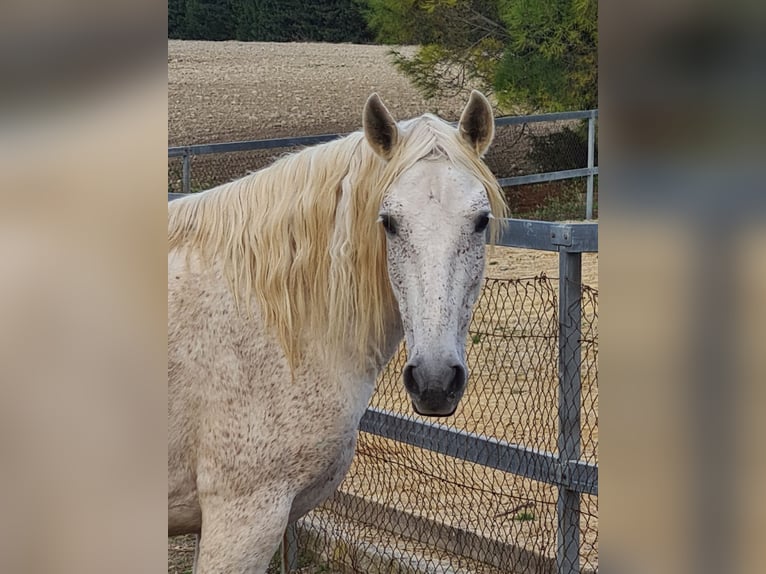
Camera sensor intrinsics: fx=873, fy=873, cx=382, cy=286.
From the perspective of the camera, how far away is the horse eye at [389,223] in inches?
50.8

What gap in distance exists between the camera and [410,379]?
3.97 feet

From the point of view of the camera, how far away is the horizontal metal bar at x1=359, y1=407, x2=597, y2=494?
6.56ft

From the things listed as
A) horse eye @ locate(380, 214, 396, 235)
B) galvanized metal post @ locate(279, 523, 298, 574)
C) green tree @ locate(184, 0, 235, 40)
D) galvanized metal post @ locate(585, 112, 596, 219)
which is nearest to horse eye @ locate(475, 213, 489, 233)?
horse eye @ locate(380, 214, 396, 235)

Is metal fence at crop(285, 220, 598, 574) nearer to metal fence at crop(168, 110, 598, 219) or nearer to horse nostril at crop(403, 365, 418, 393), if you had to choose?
horse nostril at crop(403, 365, 418, 393)

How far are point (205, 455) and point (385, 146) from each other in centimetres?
59

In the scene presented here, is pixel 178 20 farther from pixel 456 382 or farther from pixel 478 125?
pixel 456 382

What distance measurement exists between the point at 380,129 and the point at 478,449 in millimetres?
1011

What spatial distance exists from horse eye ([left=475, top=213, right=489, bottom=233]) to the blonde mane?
0.31ft

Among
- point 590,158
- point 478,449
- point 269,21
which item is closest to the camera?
point 478,449

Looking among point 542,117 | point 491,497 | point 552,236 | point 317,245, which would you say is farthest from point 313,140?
point 317,245

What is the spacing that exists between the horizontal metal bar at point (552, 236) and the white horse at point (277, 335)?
1.40 ft

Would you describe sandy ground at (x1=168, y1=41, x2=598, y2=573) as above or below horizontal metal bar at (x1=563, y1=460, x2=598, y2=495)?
above
